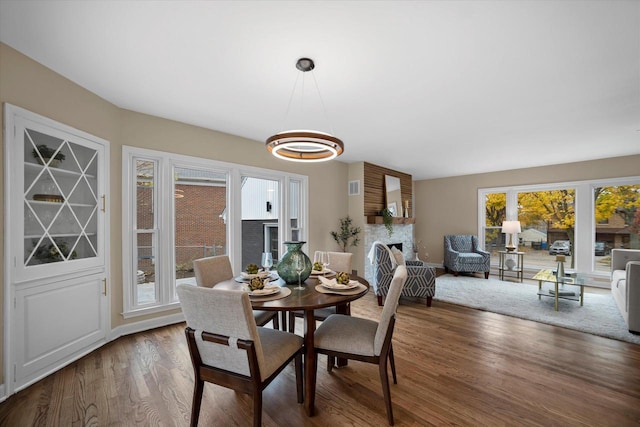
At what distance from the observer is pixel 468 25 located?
1.77m

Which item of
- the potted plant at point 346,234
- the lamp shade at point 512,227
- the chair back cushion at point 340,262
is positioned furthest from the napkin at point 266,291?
the lamp shade at point 512,227

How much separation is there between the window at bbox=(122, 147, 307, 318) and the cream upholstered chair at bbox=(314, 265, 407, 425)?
92.4 inches

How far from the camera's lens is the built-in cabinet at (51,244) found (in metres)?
2.09

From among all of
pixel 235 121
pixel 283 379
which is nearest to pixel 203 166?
pixel 235 121

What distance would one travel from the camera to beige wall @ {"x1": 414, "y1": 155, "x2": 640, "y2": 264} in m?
5.32

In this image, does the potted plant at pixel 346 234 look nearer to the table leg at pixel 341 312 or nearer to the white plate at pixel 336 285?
the table leg at pixel 341 312

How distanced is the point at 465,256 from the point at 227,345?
19.1 feet

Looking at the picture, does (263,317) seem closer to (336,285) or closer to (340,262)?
(336,285)

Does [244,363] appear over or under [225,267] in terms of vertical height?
under

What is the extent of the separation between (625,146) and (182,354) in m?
6.94

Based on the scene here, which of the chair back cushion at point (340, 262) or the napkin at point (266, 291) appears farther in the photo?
the chair back cushion at point (340, 262)

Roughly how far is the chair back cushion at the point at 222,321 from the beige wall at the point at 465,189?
22.6 feet

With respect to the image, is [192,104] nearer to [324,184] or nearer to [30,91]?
[30,91]

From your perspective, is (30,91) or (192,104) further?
(192,104)
